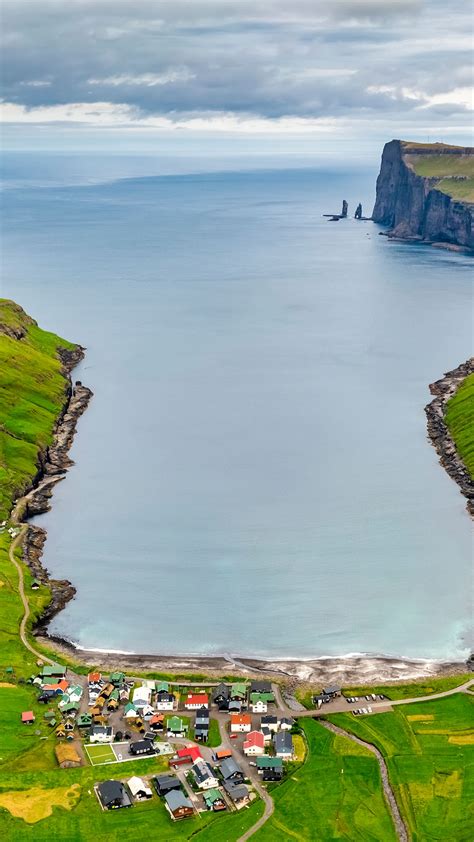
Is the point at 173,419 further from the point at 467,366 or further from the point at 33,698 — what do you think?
the point at 33,698

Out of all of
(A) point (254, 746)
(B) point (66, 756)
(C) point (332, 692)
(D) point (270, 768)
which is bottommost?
(B) point (66, 756)

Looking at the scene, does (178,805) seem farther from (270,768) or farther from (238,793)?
(270,768)

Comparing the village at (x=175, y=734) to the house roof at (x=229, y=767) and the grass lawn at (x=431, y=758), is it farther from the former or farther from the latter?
the grass lawn at (x=431, y=758)

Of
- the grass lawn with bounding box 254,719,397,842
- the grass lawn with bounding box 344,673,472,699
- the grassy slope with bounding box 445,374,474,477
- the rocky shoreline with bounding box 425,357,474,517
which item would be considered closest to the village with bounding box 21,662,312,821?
the grass lawn with bounding box 254,719,397,842

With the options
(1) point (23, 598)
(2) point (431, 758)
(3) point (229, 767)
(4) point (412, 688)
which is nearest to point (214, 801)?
(3) point (229, 767)

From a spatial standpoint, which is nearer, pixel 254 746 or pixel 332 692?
pixel 254 746

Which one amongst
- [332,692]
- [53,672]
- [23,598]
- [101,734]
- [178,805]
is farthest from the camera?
[23,598]

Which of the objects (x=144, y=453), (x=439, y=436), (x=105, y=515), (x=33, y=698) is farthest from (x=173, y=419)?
(x=33, y=698)
